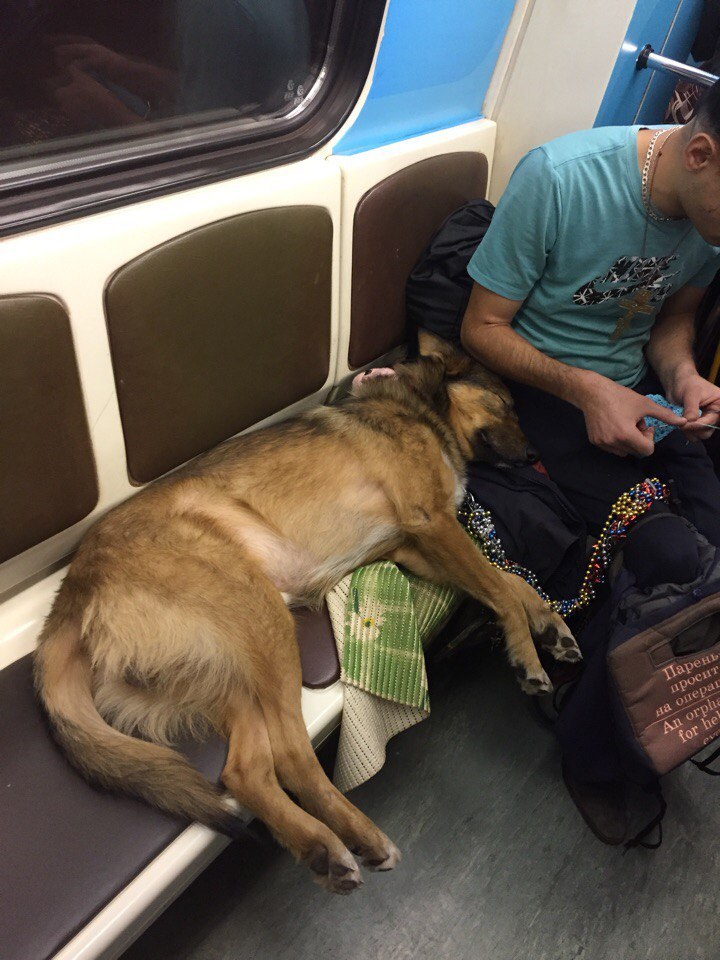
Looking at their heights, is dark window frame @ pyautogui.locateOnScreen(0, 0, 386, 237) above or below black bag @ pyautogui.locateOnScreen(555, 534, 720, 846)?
above

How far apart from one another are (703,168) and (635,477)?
0.85 meters

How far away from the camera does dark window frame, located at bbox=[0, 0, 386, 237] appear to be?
1.37 meters

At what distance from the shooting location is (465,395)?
84.7 inches

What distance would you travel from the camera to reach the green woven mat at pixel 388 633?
1578 millimetres

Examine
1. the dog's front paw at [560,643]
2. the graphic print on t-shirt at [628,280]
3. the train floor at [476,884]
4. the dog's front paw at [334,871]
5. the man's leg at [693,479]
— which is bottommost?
the train floor at [476,884]

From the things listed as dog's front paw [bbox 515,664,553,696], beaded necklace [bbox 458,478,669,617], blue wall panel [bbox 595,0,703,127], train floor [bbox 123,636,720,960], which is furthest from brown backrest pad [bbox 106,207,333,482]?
blue wall panel [bbox 595,0,703,127]

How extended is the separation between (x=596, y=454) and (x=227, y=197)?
51.2 inches

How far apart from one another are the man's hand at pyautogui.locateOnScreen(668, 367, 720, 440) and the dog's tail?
1.59m

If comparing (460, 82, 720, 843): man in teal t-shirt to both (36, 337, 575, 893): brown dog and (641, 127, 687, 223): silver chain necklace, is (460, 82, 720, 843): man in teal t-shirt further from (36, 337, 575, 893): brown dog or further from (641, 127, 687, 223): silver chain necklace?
(36, 337, 575, 893): brown dog

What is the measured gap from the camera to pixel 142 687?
1418mm

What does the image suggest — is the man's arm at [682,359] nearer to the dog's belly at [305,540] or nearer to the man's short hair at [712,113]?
the man's short hair at [712,113]

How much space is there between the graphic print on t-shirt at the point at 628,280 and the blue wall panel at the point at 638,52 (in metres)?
0.95

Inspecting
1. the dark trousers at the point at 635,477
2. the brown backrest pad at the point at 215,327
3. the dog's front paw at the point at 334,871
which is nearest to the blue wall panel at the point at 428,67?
the brown backrest pad at the point at 215,327

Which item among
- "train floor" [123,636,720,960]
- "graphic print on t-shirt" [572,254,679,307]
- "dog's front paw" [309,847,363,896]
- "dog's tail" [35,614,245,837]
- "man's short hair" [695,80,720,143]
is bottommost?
"train floor" [123,636,720,960]
